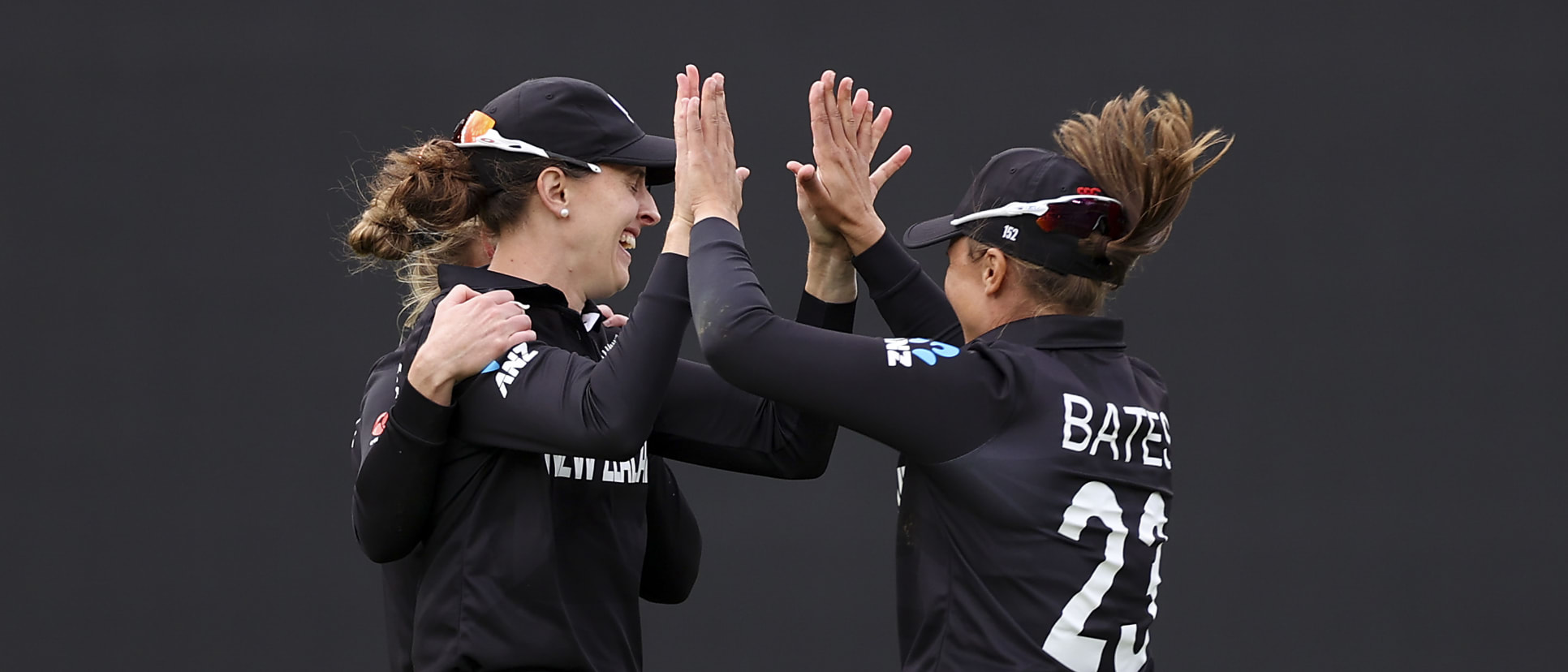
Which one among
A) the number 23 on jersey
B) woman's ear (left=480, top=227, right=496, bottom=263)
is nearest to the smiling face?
woman's ear (left=480, top=227, right=496, bottom=263)

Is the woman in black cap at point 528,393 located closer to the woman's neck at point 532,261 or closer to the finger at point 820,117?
the woman's neck at point 532,261

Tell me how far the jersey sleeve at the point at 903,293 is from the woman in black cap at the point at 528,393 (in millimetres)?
85

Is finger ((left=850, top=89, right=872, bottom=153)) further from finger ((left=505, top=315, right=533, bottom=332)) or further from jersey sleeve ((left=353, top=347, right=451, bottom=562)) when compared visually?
jersey sleeve ((left=353, top=347, right=451, bottom=562))

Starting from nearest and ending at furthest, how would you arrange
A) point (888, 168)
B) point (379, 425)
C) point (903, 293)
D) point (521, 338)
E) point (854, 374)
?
1. point (854, 374)
2. point (521, 338)
3. point (379, 425)
4. point (903, 293)
5. point (888, 168)

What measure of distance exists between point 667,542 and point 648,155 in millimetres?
611

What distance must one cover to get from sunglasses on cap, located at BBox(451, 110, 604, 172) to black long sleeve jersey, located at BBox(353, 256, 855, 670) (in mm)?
177

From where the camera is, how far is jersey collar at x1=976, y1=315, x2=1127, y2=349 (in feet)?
6.43

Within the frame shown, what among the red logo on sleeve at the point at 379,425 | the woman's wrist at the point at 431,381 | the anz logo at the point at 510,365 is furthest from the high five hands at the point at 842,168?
the red logo on sleeve at the point at 379,425

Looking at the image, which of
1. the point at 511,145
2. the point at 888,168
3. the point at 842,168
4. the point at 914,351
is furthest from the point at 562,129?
the point at 914,351

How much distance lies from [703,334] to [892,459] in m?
2.11

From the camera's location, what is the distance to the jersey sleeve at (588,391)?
1.88 metres

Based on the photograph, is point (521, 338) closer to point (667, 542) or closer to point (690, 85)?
point (690, 85)

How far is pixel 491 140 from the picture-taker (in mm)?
2115

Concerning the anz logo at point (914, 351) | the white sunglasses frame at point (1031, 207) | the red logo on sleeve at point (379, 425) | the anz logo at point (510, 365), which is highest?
the white sunglasses frame at point (1031, 207)
